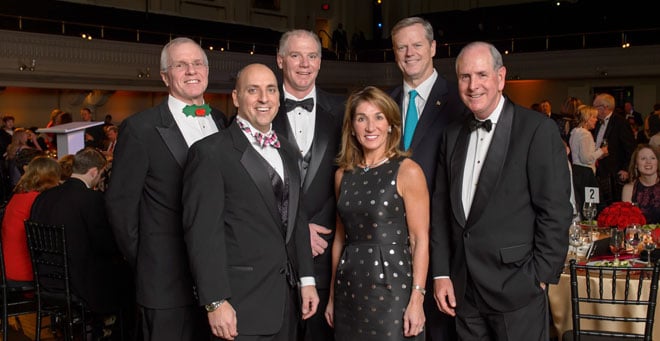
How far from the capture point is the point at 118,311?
14.8 ft

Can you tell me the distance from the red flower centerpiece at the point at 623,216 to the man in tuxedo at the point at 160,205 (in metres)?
2.47

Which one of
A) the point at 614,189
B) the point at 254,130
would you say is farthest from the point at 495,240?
the point at 614,189

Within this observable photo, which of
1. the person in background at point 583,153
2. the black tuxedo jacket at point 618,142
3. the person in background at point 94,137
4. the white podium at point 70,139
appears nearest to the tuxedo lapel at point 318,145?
the white podium at point 70,139

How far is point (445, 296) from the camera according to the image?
9.89 feet

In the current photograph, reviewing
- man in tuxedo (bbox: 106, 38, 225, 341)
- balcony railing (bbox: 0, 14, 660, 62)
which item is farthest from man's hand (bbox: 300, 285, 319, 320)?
balcony railing (bbox: 0, 14, 660, 62)

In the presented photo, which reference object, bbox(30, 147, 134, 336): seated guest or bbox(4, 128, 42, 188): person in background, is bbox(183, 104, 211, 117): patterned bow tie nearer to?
bbox(30, 147, 134, 336): seated guest

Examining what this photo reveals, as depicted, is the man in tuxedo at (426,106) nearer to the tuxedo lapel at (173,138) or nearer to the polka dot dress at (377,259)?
the polka dot dress at (377,259)

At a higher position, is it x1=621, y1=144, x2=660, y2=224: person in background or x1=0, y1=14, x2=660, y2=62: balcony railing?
x1=0, y1=14, x2=660, y2=62: balcony railing

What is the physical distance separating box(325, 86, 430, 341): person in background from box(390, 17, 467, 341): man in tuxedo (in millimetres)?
330

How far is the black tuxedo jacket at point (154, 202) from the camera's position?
9.98 feet

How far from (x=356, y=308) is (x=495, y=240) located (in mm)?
621

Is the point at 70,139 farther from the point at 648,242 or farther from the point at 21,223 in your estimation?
the point at 648,242

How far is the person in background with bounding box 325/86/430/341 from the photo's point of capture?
2.91m

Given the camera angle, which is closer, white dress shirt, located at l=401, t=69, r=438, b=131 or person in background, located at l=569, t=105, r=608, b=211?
white dress shirt, located at l=401, t=69, r=438, b=131
